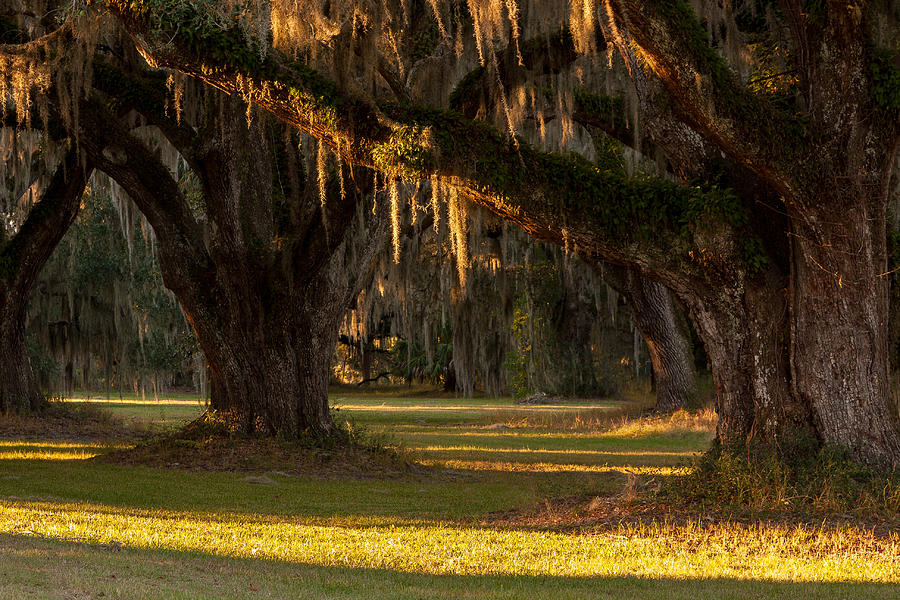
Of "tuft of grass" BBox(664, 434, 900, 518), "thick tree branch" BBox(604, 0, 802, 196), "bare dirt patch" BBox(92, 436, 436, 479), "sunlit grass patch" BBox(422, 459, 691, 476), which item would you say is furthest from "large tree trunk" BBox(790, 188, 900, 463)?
"bare dirt patch" BBox(92, 436, 436, 479)

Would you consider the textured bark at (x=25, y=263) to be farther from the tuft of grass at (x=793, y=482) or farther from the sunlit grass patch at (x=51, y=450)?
the tuft of grass at (x=793, y=482)

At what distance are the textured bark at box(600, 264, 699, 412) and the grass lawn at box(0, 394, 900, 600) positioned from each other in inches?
339

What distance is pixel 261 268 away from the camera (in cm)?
1356

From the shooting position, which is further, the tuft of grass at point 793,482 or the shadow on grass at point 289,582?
the tuft of grass at point 793,482

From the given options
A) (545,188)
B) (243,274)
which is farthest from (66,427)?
(545,188)

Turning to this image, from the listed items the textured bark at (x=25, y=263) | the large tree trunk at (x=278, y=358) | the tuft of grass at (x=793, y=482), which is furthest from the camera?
→ the textured bark at (x=25, y=263)

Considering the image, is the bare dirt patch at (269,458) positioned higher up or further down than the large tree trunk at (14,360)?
further down

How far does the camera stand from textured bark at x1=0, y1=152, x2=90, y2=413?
1730 centimetres

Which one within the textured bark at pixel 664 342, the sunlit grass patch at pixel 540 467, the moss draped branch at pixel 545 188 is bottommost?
the sunlit grass patch at pixel 540 467

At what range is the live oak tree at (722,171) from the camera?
8289 millimetres

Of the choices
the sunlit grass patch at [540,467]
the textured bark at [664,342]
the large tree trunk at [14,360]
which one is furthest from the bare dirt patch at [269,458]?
the textured bark at [664,342]

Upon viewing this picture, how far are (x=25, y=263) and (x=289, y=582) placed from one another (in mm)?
14021

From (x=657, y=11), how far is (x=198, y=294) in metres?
8.21

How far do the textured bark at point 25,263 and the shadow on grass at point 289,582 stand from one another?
12074 millimetres
